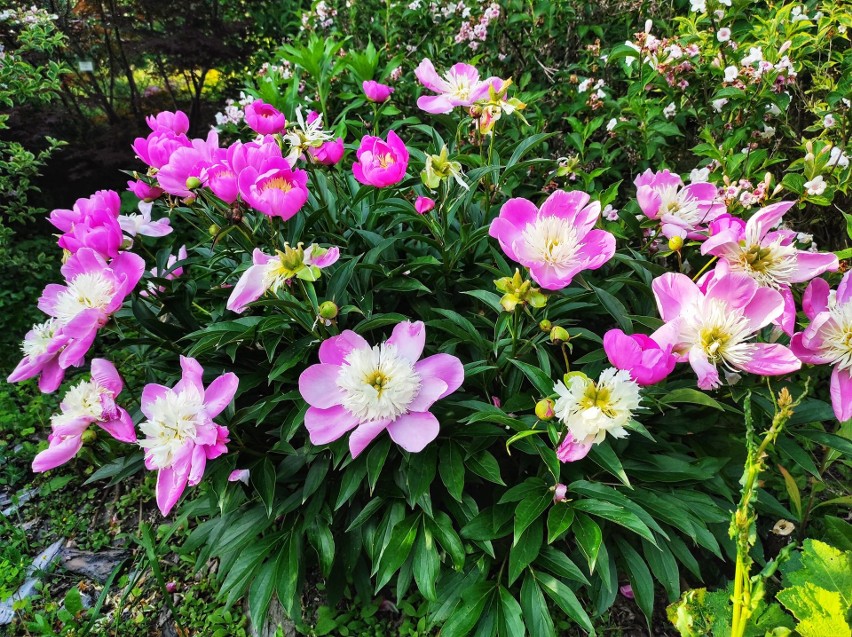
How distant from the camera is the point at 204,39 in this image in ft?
13.5

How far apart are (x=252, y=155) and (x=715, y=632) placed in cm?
137

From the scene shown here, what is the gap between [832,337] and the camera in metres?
1.04

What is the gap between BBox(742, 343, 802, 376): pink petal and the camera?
99 cm

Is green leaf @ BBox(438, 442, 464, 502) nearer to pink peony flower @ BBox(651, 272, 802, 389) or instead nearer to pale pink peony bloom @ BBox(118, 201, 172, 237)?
pink peony flower @ BBox(651, 272, 802, 389)

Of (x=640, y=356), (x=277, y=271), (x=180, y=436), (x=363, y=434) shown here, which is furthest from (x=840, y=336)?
(x=180, y=436)

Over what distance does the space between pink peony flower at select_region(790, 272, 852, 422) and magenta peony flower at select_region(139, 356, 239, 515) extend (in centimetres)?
118

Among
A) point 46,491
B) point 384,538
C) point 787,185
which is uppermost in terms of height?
point 787,185

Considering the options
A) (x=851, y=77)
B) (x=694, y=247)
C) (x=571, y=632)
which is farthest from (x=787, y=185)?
(x=571, y=632)

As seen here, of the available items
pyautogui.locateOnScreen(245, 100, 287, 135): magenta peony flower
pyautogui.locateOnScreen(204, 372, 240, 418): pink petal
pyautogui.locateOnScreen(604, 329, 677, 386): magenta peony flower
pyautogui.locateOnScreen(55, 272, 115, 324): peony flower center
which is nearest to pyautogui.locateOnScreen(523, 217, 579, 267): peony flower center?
pyautogui.locateOnScreen(604, 329, 677, 386): magenta peony flower

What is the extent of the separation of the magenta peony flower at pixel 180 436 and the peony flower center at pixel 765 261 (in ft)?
3.53

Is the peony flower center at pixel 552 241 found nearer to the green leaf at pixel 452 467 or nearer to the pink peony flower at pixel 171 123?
the green leaf at pixel 452 467

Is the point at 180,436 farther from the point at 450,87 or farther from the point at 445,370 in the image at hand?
the point at 450,87

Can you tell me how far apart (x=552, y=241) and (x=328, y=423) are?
1.96 ft

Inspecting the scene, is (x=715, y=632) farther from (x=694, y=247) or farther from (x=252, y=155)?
(x=252, y=155)
